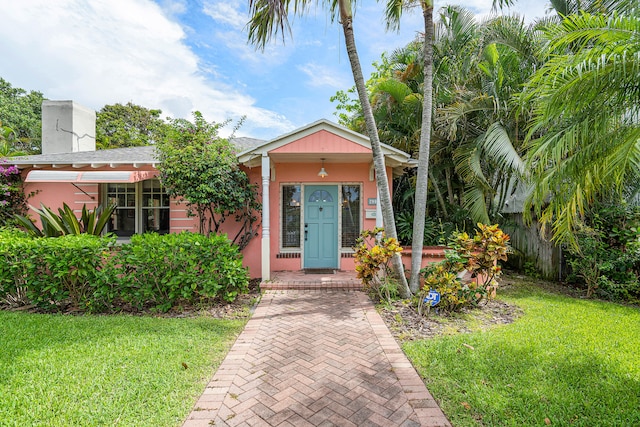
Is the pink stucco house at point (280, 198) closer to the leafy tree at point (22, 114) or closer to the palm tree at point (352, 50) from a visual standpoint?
the palm tree at point (352, 50)

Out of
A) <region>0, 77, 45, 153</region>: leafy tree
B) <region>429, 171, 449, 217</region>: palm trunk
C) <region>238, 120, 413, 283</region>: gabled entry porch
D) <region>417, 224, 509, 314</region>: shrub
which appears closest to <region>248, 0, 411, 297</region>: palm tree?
<region>417, 224, 509, 314</region>: shrub

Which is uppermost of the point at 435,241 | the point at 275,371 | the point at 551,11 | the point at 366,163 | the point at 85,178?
the point at 551,11

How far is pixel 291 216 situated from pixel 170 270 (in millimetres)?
3969

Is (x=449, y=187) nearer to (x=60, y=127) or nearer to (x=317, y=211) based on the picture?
(x=317, y=211)

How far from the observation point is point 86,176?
8156 mm

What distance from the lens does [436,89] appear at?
32.3ft

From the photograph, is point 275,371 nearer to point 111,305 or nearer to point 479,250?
point 111,305

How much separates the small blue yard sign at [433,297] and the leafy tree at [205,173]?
190 inches

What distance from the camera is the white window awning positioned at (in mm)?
8029

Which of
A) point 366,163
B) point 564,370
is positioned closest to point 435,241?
point 366,163

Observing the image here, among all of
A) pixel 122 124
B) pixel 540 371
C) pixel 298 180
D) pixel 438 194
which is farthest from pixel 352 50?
pixel 122 124

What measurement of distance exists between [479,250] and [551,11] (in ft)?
25.5

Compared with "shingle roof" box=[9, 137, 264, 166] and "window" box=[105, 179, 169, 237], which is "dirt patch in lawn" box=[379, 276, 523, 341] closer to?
"shingle roof" box=[9, 137, 264, 166]

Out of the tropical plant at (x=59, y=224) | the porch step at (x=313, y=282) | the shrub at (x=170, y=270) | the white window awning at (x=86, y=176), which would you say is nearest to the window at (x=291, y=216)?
the porch step at (x=313, y=282)
